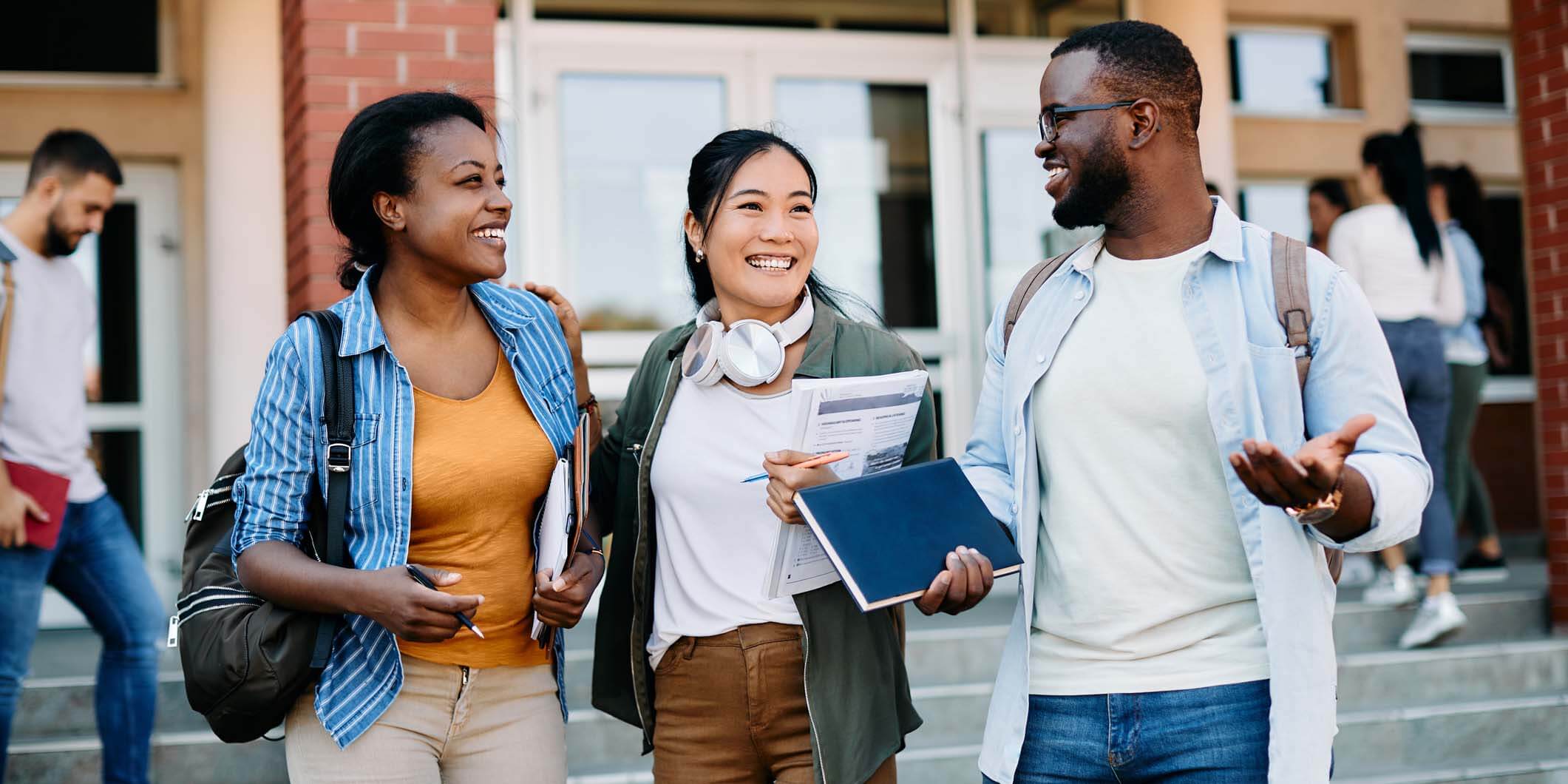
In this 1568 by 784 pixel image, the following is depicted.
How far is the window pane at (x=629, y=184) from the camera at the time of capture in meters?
7.57

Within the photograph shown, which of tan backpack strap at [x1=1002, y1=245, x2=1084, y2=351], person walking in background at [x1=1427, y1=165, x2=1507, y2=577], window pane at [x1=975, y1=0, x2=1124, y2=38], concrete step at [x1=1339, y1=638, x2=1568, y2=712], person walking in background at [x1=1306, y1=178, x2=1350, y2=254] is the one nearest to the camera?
tan backpack strap at [x1=1002, y1=245, x2=1084, y2=351]

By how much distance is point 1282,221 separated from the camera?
9883mm

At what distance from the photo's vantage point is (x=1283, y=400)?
7.44ft

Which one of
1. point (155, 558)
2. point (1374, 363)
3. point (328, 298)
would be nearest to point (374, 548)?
point (1374, 363)

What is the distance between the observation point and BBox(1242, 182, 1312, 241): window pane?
9.82m

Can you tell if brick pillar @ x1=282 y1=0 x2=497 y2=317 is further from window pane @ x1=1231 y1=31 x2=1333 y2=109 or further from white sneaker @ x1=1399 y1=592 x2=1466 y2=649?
window pane @ x1=1231 y1=31 x2=1333 y2=109

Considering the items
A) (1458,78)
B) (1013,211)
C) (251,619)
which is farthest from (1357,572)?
(251,619)

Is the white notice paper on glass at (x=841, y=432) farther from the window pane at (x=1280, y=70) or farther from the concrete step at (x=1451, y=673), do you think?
the window pane at (x=1280, y=70)

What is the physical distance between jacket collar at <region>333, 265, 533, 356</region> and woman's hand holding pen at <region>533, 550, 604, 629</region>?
0.52 m

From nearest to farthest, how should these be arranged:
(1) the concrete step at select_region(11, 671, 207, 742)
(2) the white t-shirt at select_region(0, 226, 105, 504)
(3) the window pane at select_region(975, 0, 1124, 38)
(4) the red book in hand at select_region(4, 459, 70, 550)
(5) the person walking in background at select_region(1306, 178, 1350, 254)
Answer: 1. (4) the red book in hand at select_region(4, 459, 70, 550)
2. (2) the white t-shirt at select_region(0, 226, 105, 504)
3. (1) the concrete step at select_region(11, 671, 207, 742)
4. (5) the person walking in background at select_region(1306, 178, 1350, 254)
5. (3) the window pane at select_region(975, 0, 1124, 38)

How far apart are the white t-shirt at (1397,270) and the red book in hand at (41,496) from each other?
525cm

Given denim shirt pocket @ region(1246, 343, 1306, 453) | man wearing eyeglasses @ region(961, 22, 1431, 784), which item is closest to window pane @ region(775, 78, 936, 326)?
man wearing eyeglasses @ region(961, 22, 1431, 784)

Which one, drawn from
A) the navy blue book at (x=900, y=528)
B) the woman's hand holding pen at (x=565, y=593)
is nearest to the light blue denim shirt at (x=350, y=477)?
the woman's hand holding pen at (x=565, y=593)

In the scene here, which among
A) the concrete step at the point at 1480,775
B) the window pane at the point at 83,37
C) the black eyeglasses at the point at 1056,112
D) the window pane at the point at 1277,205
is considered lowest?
the concrete step at the point at 1480,775
